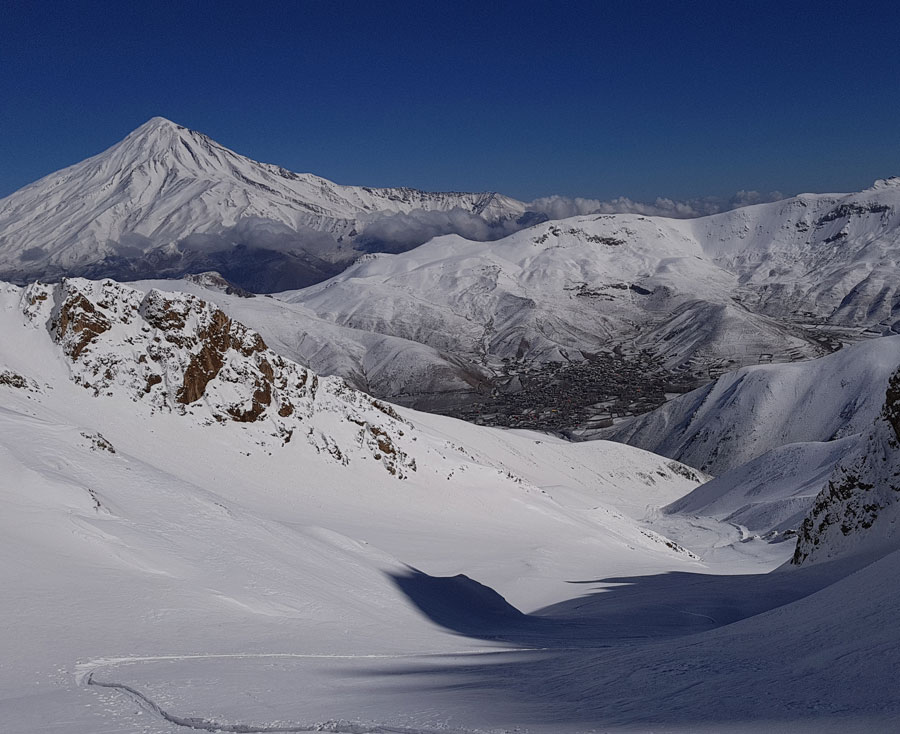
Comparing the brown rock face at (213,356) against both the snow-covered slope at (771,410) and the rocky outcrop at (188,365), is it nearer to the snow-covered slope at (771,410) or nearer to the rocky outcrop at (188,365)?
the rocky outcrop at (188,365)

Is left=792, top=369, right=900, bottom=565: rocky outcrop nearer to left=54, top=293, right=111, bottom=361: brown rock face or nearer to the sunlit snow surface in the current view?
the sunlit snow surface

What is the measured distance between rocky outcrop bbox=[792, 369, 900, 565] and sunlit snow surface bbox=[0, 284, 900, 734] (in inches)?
74.7

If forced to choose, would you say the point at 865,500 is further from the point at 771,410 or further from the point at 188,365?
the point at 771,410

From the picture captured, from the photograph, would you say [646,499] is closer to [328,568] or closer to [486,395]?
[328,568]

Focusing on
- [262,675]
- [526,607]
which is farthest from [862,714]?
[526,607]

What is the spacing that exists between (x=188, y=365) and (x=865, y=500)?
3226 cm

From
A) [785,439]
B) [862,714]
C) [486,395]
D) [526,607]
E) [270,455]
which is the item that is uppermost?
[486,395]

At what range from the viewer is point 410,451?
45.2 metres

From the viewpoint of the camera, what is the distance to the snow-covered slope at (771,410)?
378ft

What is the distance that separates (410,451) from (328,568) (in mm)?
26773

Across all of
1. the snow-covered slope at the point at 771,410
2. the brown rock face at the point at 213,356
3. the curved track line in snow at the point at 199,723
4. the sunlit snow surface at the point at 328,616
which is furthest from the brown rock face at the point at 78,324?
the snow-covered slope at the point at 771,410

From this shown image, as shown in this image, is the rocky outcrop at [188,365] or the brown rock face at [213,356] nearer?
the rocky outcrop at [188,365]

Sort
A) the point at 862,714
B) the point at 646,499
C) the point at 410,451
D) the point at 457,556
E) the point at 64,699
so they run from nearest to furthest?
the point at 862,714
the point at 64,699
the point at 457,556
the point at 410,451
the point at 646,499

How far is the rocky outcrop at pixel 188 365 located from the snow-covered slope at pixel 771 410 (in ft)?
292
